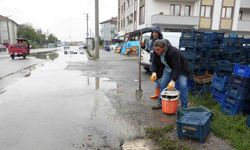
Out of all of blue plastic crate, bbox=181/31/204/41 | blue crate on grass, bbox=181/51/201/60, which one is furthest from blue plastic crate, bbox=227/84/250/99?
blue plastic crate, bbox=181/31/204/41

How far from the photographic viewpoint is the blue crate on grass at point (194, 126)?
365 centimetres

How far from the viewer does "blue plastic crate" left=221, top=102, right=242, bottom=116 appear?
4762 millimetres

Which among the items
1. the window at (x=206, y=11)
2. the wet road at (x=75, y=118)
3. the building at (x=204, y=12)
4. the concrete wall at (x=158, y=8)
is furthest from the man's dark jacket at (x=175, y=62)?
A: the window at (x=206, y=11)

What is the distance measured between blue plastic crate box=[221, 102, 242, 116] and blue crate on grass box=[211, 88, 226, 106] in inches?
6.5

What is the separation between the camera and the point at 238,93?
468cm

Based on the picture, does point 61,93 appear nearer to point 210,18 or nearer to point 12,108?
point 12,108

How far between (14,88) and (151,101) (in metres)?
5.21

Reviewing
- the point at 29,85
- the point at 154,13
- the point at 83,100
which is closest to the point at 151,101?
the point at 83,100

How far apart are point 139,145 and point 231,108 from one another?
7.88 feet

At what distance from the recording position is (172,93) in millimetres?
4984

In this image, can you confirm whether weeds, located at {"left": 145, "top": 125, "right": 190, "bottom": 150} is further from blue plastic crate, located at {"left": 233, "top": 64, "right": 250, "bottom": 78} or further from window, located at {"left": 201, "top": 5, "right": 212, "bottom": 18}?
window, located at {"left": 201, "top": 5, "right": 212, "bottom": 18}

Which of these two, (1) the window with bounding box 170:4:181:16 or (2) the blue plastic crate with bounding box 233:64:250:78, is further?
(1) the window with bounding box 170:4:181:16

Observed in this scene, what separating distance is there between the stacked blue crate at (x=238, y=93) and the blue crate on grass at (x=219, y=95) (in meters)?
0.26

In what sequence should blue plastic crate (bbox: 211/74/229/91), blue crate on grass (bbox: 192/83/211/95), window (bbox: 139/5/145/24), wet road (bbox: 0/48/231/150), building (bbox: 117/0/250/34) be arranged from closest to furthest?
wet road (bbox: 0/48/231/150), blue plastic crate (bbox: 211/74/229/91), blue crate on grass (bbox: 192/83/211/95), building (bbox: 117/0/250/34), window (bbox: 139/5/145/24)
